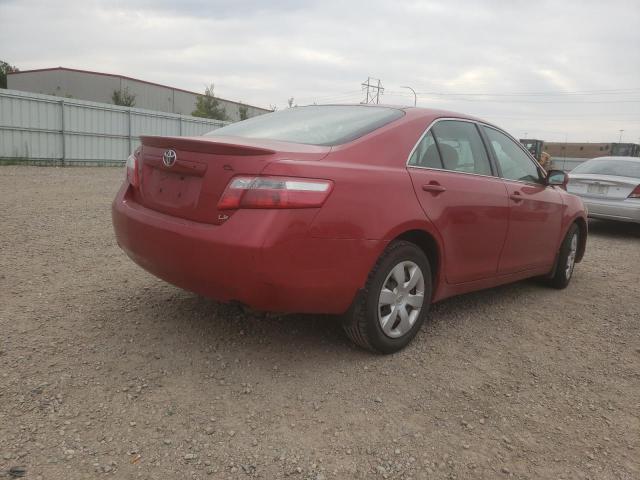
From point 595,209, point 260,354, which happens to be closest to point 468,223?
point 260,354

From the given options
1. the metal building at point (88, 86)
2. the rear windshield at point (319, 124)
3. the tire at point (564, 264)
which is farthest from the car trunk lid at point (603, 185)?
the metal building at point (88, 86)

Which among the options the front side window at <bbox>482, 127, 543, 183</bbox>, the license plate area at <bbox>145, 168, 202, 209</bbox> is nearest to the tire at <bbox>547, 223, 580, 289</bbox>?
the front side window at <bbox>482, 127, 543, 183</bbox>

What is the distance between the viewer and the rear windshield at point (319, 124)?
3.11 metres

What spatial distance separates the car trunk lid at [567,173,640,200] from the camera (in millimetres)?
8750

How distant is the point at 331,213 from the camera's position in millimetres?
2686

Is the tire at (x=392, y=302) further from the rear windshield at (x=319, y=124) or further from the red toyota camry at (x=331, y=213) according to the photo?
the rear windshield at (x=319, y=124)

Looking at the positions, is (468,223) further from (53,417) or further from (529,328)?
(53,417)

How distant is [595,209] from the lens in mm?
8961

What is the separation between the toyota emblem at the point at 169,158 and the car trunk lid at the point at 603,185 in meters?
8.18

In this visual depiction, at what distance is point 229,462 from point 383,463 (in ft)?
2.09

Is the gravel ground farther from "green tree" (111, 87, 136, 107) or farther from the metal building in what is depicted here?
the metal building

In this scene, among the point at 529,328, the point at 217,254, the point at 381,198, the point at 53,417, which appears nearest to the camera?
the point at 53,417

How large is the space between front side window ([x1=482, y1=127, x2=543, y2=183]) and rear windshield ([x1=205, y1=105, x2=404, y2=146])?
1138 mm

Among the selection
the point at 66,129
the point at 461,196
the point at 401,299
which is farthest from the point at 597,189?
the point at 66,129
